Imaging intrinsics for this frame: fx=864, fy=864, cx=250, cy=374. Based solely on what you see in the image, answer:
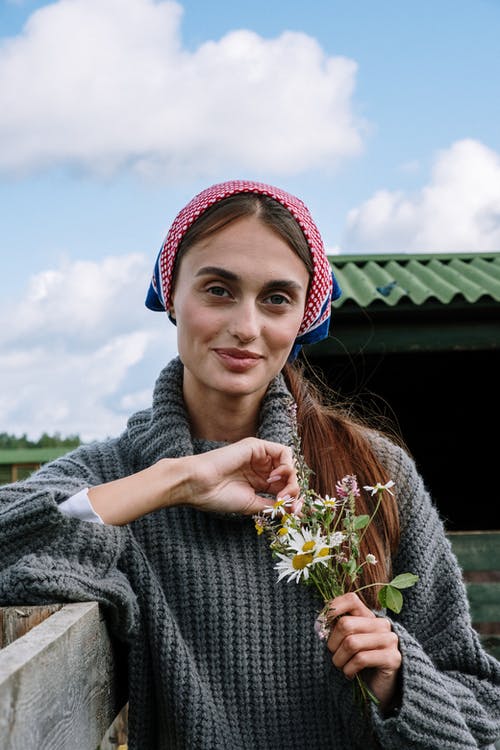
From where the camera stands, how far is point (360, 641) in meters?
1.83

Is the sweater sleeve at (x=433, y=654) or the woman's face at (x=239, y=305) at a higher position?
the woman's face at (x=239, y=305)

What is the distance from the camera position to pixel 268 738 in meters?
2.15

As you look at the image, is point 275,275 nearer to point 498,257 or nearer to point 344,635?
point 344,635

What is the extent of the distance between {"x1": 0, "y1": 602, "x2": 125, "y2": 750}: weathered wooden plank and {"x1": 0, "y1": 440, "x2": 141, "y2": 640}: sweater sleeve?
0.06 m

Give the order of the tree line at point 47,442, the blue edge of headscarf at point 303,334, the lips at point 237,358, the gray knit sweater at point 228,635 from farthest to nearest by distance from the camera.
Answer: the tree line at point 47,442 → the blue edge of headscarf at point 303,334 → the lips at point 237,358 → the gray knit sweater at point 228,635

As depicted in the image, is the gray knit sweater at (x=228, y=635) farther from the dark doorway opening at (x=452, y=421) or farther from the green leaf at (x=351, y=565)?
the dark doorway opening at (x=452, y=421)

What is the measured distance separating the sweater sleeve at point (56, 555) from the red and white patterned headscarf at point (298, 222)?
2.20ft

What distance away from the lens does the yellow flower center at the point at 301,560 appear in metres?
1.73

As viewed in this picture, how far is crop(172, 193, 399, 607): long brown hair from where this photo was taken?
2.27m

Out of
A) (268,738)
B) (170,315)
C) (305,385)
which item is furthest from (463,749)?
(170,315)

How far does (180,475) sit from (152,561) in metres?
0.31

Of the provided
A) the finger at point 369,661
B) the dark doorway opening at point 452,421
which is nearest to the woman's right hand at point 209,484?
the finger at point 369,661

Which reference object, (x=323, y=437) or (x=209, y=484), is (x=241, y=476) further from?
(x=323, y=437)

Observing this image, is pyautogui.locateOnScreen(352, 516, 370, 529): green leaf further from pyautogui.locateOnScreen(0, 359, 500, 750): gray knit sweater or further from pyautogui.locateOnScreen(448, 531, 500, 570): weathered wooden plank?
pyautogui.locateOnScreen(448, 531, 500, 570): weathered wooden plank
